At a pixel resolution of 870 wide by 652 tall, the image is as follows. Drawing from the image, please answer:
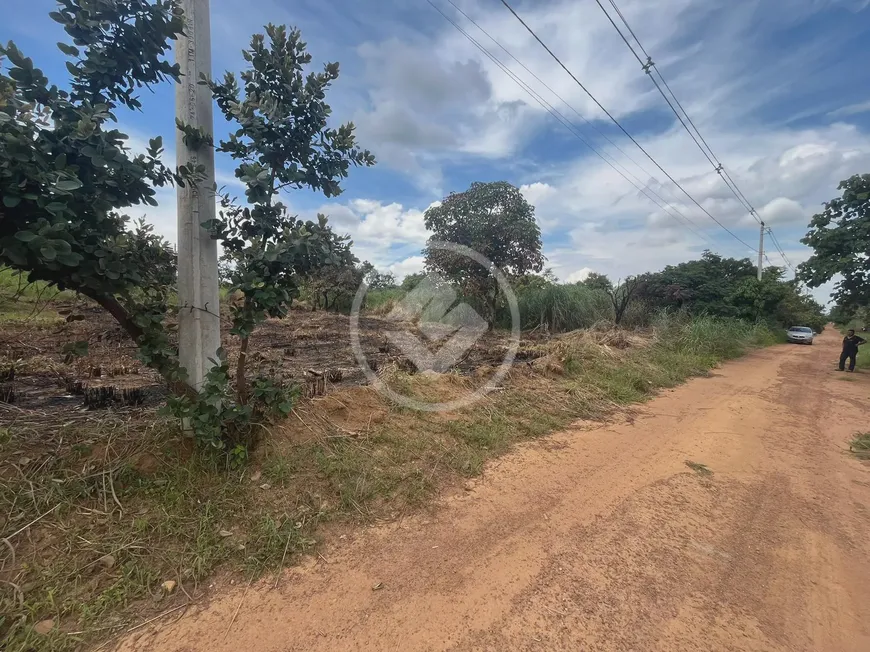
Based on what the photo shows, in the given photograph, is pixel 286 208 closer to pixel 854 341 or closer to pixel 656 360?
pixel 656 360

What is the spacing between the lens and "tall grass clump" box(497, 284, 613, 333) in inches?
499

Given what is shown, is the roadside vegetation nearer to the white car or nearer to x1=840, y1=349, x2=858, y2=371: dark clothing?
x1=840, y1=349, x2=858, y2=371: dark clothing

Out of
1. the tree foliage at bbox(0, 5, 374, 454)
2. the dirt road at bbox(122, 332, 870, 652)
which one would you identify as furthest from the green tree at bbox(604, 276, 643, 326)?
the tree foliage at bbox(0, 5, 374, 454)

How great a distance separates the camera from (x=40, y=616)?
5.64 feet

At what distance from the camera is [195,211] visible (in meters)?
2.63

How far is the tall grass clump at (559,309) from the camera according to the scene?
12.7 m

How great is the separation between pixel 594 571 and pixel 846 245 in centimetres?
1265

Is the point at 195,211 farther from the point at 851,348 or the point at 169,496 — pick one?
the point at 851,348

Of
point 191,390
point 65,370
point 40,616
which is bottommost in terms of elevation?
point 40,616

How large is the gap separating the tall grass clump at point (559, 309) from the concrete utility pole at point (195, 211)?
11.0 meters

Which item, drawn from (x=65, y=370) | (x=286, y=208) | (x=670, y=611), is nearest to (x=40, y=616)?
(x=286, y=208)

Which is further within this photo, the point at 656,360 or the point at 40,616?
the point at 656,360

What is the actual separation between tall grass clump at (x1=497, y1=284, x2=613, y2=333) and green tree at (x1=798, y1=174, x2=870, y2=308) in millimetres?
5312

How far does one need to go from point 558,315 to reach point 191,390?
1141 cm
